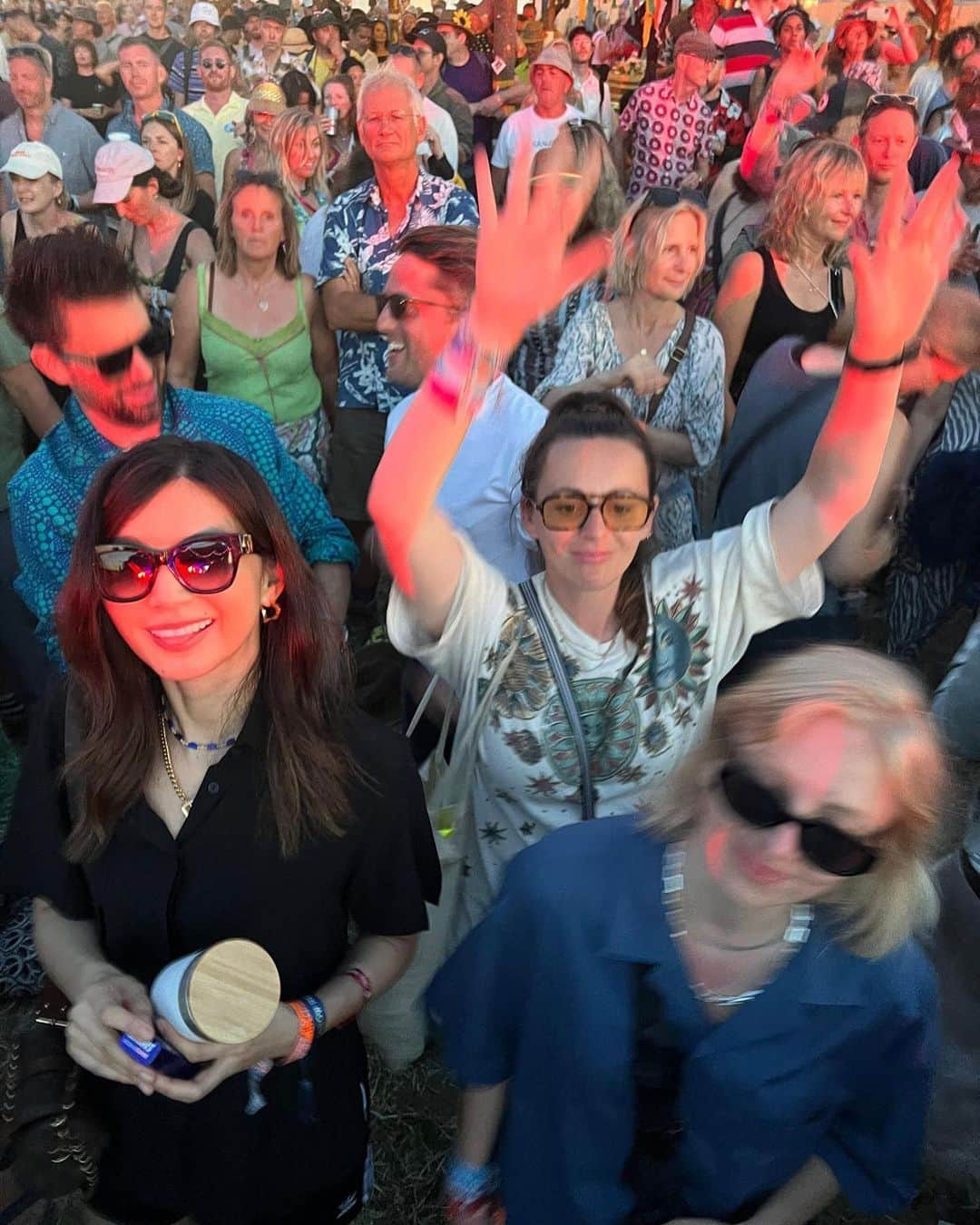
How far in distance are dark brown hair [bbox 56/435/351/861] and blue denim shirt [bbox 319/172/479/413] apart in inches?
82.1

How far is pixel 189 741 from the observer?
1554 mm

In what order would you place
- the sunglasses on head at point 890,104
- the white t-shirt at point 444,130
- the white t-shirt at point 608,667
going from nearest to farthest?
the white t-shirt at point 608,667
the sunglasses on head at point 890,104
the white t-shirt at point 444,130

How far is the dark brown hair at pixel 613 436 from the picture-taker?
1853mm

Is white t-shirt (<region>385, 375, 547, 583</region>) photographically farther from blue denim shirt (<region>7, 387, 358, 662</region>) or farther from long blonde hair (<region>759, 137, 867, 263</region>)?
long blonde hair (<region>759, 137, 867, 263</region>)

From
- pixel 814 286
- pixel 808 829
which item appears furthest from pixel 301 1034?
pixel 814 286

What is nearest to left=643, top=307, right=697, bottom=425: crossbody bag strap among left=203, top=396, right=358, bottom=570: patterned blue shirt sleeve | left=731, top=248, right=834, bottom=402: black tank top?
left=731, top=248, right=834, bottom=402: black tank top

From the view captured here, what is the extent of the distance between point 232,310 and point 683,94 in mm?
3960

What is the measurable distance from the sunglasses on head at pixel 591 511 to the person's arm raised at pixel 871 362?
0.27 m

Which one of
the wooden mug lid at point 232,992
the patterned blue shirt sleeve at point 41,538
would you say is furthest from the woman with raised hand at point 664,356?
the wooden mug lid at point 232,992

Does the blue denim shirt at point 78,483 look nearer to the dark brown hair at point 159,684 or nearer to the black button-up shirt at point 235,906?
the dark brown hair at point 159,684

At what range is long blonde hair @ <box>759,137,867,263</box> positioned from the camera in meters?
3.43

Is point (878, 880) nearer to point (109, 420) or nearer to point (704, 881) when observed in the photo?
point (704, 881)

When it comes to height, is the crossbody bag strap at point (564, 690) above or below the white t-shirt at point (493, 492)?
below

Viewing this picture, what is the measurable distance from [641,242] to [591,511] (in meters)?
1.73
